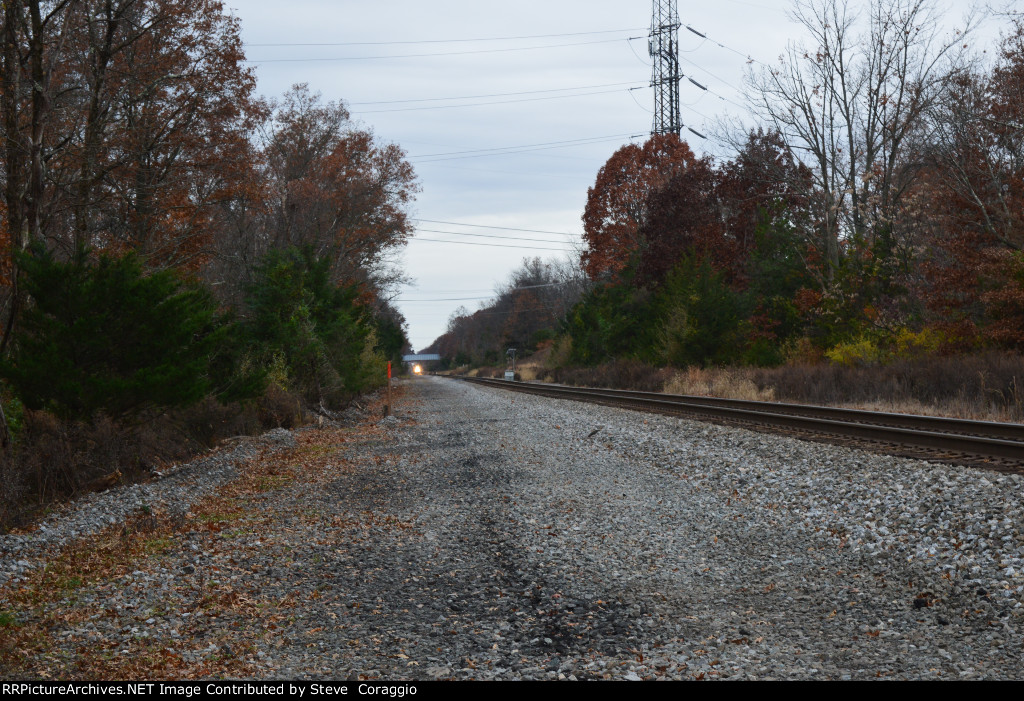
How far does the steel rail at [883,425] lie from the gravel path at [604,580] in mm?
1152

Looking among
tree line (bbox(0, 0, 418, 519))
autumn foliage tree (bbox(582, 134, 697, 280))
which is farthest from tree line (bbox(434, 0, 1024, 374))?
tree line (bbox(0, 0, 418, 519))

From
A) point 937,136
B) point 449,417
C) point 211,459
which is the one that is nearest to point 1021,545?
point 211,459

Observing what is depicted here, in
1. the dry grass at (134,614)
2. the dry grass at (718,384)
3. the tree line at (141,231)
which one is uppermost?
the tree line at (141,231)

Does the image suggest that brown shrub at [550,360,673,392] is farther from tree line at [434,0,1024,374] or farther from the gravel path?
the gravel path

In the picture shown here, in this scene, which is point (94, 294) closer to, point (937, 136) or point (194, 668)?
point (194, 668)

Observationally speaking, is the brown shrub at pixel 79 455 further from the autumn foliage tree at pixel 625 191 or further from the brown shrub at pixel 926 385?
the autumn foliage tree at pixel 625 191

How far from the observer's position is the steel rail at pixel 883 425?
9812mm

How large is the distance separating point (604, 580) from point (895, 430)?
7547 mm

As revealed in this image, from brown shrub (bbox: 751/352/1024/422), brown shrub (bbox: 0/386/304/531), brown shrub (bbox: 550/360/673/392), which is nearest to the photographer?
brown shrub (bbox: 0/386/304/531)

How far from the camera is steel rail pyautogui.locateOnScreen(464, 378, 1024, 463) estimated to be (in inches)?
386

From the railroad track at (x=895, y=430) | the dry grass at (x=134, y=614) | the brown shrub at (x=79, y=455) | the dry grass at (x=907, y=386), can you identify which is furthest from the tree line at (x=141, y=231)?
the dry grass at (x=907, y=386)

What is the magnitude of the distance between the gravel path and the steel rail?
1.15 m

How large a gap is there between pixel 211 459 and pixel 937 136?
72.7ft
